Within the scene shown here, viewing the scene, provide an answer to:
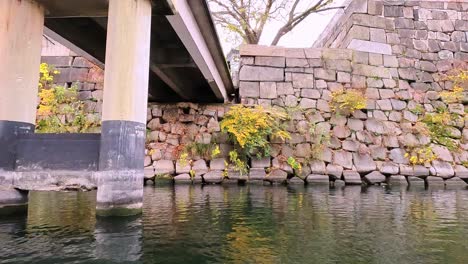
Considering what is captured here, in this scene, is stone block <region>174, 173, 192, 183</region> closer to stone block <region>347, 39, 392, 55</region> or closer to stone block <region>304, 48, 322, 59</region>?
stone block <region>304, 48, 322, 59</region>

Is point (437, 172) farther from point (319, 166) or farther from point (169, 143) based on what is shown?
point (169, 143)

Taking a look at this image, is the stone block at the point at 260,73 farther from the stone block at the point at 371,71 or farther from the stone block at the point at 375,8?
the stone block at the point at 375,8

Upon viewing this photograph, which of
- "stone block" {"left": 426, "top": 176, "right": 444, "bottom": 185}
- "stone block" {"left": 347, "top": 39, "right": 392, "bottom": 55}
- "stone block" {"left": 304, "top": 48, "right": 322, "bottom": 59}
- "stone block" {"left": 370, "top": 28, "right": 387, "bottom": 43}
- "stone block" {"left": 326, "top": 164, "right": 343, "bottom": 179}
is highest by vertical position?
"stone block" {"left": 370, "top": 28, "right": 387, "bottom": 43}

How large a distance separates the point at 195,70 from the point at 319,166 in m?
4.86

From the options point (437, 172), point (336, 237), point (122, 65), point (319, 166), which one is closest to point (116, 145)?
point (122, 65)

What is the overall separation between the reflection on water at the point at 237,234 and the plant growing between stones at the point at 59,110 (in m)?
6.04

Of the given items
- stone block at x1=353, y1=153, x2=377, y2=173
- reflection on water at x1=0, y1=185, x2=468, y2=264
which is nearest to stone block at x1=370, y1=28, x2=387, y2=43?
stone block at x1=353, y1=153, x2=377, y2=173

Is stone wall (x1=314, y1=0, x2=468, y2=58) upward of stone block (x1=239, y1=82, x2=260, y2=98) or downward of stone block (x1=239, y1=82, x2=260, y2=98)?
upward

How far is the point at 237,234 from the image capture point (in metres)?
3.52

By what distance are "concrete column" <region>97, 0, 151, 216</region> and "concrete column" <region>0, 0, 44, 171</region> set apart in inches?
42.9

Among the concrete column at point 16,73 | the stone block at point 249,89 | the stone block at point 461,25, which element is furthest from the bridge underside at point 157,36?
the stone block at point 461,25

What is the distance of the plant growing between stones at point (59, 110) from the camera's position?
1101 centimetres

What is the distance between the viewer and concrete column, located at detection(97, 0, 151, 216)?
154 inches

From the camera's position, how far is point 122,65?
4.05 metres
